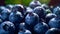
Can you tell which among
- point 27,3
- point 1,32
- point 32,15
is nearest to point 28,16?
point 32,15

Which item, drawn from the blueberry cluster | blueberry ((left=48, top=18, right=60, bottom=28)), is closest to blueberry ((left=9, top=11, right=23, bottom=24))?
the blueberry cluster

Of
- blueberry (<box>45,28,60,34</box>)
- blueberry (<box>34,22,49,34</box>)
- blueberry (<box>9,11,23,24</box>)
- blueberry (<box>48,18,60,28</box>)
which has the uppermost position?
blueberry (<box>9,11,23,24</box>)

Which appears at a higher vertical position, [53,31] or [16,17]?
[16,17]

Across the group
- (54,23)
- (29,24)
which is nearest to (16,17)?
(29,24)

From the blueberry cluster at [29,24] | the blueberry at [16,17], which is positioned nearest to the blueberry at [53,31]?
the blueberry cluster at [29,24]

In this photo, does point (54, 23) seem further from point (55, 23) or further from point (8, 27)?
→ point (8, 27)

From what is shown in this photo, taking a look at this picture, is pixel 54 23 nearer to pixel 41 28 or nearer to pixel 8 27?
pixel 41 28

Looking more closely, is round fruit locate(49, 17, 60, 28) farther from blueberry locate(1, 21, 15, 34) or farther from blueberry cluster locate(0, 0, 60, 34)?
blueberry locate(1, 21, 15, 34)

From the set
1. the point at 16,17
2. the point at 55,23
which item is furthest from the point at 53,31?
the point at 16,17

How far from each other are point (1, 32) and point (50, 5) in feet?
1.60

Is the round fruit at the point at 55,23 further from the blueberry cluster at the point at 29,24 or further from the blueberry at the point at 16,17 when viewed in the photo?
the blueberry at the point at 16,17

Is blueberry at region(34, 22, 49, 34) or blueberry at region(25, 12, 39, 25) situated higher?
blueberry at region(25, 12, 39, 25)

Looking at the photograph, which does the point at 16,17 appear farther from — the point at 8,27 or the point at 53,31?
the point at 53,31

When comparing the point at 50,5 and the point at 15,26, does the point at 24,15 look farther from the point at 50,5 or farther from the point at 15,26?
the point at 50,5
